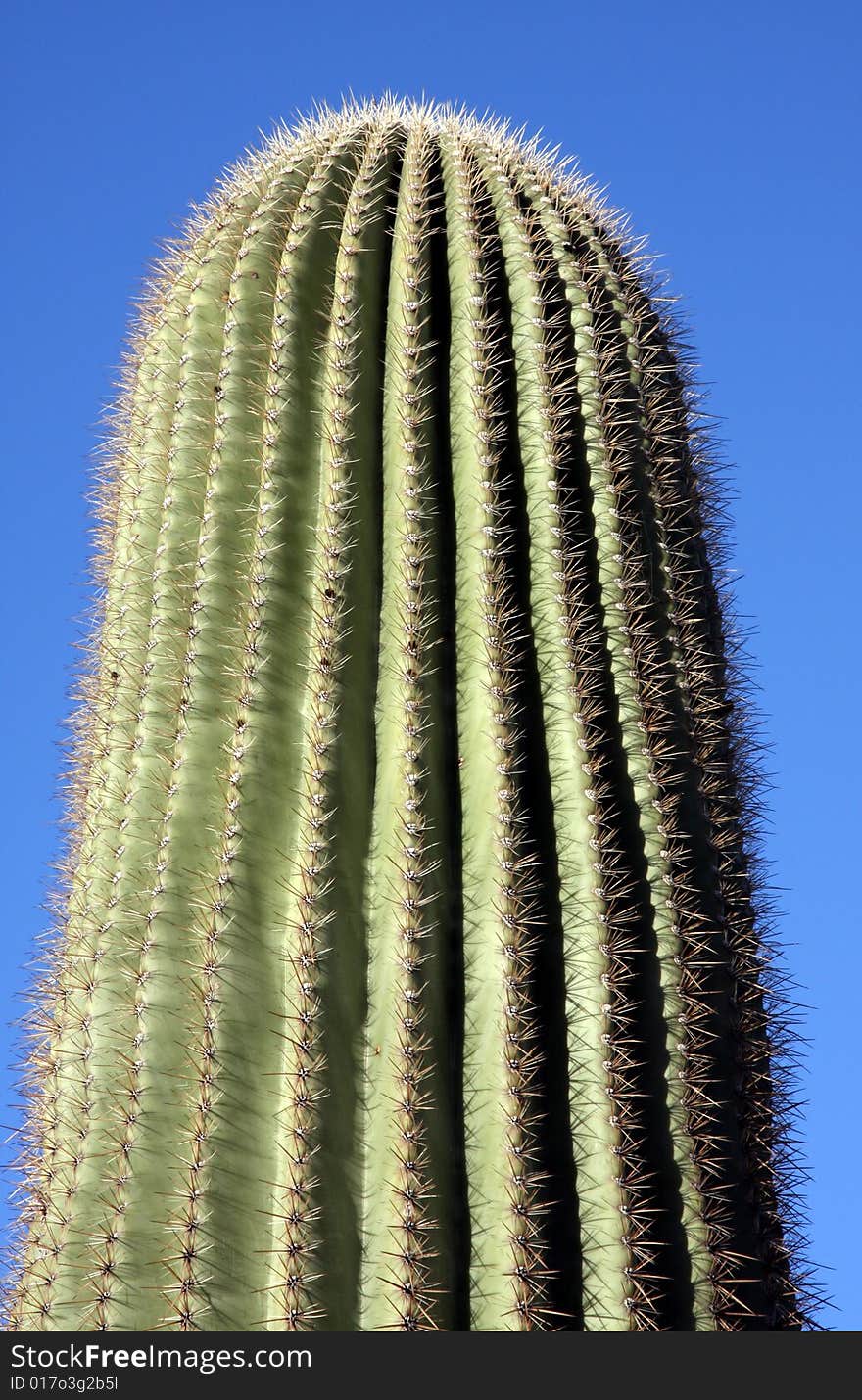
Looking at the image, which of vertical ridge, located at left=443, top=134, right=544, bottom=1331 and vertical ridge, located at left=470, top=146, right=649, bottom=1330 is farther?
vertical ridge, located at left=470, top=146, right=649, bottom=1330

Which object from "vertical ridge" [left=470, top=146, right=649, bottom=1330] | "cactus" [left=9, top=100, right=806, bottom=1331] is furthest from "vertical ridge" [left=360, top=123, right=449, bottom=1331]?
"vertical ridge" [left=470, top=146, right=649, bottom=1330]

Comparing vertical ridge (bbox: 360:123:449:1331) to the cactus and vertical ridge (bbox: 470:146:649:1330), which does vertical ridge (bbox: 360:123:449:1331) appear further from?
vertical ridge (bbox: 470:146:649:1330)

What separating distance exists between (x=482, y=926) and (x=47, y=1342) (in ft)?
4.44

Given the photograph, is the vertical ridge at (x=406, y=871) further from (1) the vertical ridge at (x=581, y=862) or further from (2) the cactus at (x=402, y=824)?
(1) the vertical ridge at (x=581, y=862)

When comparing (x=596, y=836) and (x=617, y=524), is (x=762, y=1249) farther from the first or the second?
(x=617, y=524)

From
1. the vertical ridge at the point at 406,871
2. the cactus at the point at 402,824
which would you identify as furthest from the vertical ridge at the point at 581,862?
the vertical ridge at the point at 406,871

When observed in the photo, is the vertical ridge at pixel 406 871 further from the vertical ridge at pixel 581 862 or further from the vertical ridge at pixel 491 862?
the vertical ridge at pixel 581 862

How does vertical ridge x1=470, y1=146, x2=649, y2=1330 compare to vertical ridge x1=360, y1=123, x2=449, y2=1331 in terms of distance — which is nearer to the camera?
vertical ridge x1=360, y1=123, x2=449, y2=1331

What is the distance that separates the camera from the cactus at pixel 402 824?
3.96m

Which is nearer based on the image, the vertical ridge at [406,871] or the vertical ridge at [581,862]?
the vertical ridge at [406,871]

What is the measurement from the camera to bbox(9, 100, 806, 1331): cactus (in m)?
3.96

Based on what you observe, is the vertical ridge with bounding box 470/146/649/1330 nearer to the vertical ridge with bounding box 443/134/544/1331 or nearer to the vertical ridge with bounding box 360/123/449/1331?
the vertical ridge with bounding box 443/134/544/1331

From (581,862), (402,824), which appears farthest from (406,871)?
(581,862)

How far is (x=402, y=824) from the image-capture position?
426 centimetres
